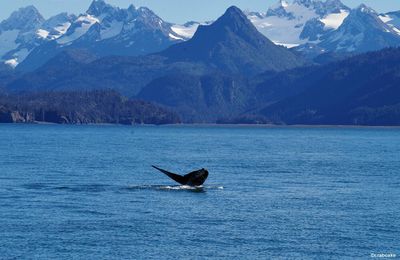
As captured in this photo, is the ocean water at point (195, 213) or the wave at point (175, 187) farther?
the wave at point (175, 187)

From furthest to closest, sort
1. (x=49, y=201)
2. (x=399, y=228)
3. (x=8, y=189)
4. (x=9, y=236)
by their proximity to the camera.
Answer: (x=8, y=189), (x=49, y=201), (x=399, y=228), (x=9, y=236)

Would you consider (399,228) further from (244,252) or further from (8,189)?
(8,189)

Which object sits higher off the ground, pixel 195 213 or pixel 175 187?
pixel 175 187

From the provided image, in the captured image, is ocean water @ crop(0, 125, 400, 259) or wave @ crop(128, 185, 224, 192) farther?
wave @ crop(128, 185, 224, 192)

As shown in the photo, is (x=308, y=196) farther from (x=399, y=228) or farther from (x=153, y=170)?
(x=153, y=170)

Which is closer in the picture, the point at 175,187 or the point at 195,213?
the point at 195,213

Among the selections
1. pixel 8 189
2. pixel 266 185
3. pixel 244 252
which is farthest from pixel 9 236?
pixel 266 185

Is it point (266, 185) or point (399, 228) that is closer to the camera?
point (399, 228)

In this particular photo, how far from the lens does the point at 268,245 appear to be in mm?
76875

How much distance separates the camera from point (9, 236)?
257ft

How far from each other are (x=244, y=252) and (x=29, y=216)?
21.7m

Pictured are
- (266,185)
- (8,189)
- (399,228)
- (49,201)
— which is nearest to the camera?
(399,228)

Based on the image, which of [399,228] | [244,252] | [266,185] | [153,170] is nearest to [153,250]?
[244,252]

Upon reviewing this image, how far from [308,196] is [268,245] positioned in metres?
31.1
